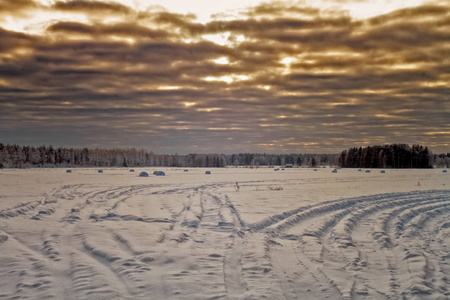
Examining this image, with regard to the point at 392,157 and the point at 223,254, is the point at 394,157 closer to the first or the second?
the point at 392,157

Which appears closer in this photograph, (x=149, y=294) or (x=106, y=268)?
(x=149, y=294)

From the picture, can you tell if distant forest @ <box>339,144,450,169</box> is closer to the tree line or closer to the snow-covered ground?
the tree line

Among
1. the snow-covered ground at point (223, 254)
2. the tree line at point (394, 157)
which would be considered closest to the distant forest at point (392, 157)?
the tree line at point (394, 157)

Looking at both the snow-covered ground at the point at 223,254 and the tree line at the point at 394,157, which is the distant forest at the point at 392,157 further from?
the snow-covered ground at the point at 223,254

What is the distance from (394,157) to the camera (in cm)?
14825

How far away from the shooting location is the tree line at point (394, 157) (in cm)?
14388

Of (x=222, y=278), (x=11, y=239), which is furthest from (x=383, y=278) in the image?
(x=11, y=239)

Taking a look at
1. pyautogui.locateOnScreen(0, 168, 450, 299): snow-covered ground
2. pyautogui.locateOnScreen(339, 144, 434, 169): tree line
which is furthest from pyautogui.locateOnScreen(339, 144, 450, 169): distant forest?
pyautogui.locateOnScreen(0, 168, 450, 299): snow-covered ground

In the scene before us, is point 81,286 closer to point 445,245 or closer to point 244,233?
point 244,233

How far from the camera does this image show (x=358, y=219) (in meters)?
15.3

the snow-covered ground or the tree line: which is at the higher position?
the tree line

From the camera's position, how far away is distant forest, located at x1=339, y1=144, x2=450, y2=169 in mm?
143875

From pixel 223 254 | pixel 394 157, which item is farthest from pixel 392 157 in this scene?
pixel 223 254

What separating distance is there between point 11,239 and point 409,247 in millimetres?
10233
